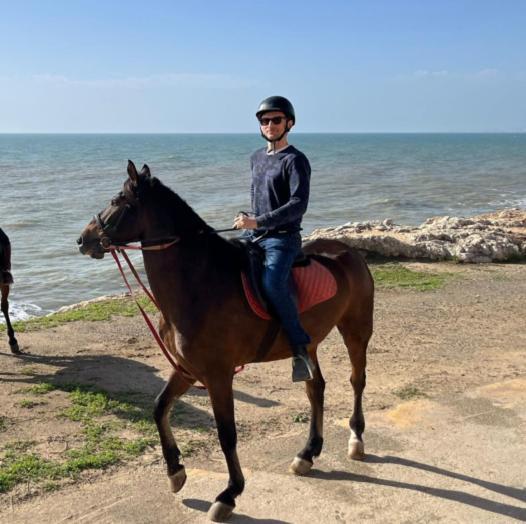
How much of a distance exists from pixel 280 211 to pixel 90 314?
7.61m

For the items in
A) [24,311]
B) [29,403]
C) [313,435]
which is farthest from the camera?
[24,311]

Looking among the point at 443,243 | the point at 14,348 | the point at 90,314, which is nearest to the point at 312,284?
the point at 14,348

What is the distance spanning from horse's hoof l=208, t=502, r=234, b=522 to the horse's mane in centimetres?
183

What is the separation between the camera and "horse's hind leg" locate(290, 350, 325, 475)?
5367 mm

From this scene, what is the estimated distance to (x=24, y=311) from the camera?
45.6 feet

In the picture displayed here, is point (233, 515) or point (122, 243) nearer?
point (122, 243)

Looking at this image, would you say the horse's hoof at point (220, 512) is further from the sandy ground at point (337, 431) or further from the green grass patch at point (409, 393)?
the green grass patch at point (409, 393)

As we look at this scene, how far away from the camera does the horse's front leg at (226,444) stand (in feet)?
15.2

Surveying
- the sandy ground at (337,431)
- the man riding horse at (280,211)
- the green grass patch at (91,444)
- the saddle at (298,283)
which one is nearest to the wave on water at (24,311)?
the sandy ground at (337,431)

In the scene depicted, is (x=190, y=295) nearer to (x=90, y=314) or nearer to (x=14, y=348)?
(x=14, y=348)

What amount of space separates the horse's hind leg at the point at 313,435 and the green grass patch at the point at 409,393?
1762 mm

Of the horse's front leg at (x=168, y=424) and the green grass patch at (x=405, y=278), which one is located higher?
the horse's front leg at (x=168, y=424)

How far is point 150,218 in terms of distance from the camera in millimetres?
4609

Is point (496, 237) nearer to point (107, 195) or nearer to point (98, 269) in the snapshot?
point (98, 269)
